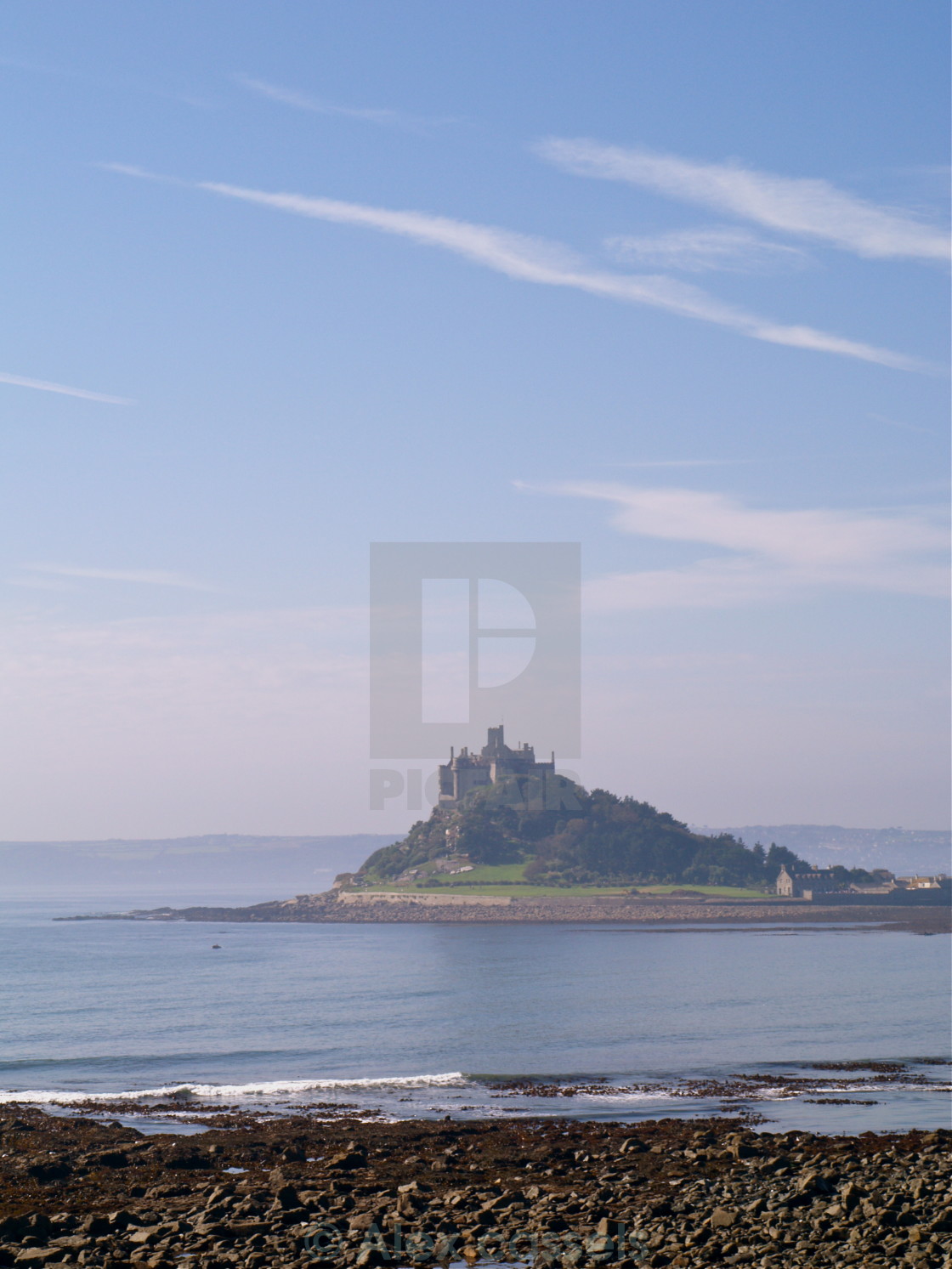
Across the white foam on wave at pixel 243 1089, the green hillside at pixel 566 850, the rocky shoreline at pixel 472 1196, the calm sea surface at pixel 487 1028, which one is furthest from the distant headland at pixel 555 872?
the rocky shoreline at pixel 472 1196

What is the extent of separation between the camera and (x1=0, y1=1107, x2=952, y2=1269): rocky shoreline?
1605 centimetres

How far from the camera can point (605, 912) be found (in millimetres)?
134750

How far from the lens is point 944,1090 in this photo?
31109 millimetres

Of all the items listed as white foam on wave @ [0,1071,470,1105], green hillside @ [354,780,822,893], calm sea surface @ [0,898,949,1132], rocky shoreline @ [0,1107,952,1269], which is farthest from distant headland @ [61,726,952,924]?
rocky shoreline @ [0,1107,952,1269]

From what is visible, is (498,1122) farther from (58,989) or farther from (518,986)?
(58,989)

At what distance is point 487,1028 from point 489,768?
141529 millimetres

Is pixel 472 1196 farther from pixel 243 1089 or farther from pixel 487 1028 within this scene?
pixel 487 1028

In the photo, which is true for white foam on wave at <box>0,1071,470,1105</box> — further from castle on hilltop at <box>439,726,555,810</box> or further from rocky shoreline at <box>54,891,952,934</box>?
castle on hilltop at <box>439,726,555,810</box>

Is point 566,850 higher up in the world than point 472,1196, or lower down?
lower down

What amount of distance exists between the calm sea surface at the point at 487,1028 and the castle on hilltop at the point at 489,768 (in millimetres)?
92442

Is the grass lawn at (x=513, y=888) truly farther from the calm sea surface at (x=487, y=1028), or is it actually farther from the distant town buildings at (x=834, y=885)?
the calm sea surface at (x=487, y=1028)

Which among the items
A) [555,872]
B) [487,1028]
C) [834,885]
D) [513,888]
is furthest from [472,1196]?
[834,885]

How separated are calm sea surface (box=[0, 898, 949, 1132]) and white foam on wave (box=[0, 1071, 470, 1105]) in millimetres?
127

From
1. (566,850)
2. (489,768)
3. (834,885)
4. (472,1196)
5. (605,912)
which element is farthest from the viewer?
(489,768)
